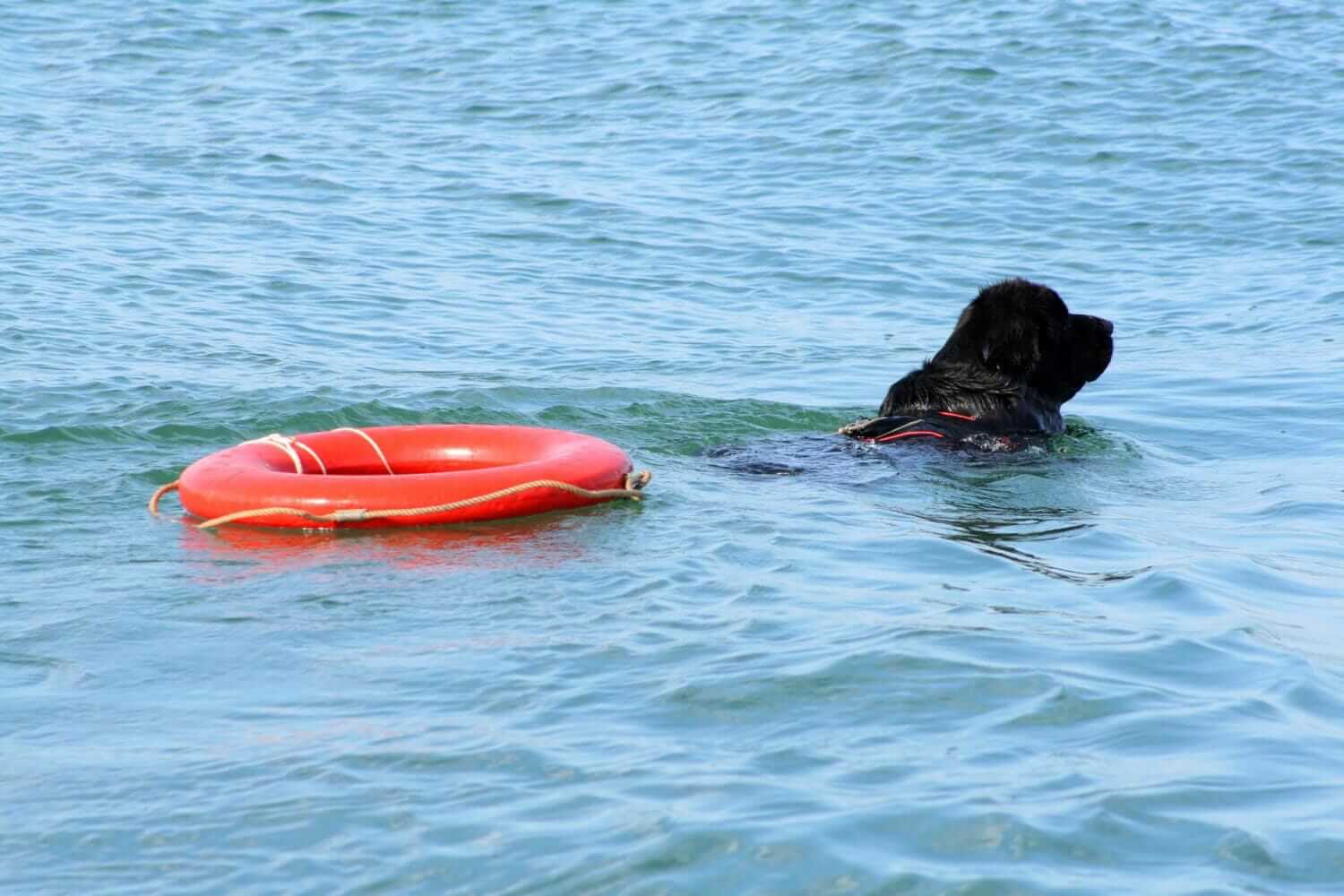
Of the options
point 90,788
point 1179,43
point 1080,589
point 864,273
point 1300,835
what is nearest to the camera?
point 1300,835

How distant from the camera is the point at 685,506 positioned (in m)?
6.72

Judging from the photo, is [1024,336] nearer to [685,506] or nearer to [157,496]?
[685,506]

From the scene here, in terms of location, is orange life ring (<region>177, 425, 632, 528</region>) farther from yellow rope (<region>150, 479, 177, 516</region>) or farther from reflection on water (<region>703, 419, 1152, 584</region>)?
reflection on water (<region>703, 419, 1152, 584</region>)

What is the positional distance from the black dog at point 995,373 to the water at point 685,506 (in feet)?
1.04

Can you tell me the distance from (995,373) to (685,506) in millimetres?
1977

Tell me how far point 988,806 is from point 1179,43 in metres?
19.2

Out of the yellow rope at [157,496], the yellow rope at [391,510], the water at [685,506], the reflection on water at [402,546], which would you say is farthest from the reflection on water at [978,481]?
the yellow rope at [157,496]

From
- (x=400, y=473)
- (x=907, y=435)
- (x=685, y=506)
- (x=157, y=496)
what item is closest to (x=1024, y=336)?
(x=907, y=435)

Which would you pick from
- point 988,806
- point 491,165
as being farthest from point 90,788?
point 491,165

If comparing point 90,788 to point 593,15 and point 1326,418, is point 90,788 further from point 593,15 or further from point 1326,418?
point 593,15

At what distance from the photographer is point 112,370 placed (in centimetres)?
928

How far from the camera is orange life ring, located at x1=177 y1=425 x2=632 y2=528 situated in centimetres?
622

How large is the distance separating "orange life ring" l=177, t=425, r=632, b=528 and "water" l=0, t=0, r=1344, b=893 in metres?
0.14

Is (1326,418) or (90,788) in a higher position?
(90,788)
